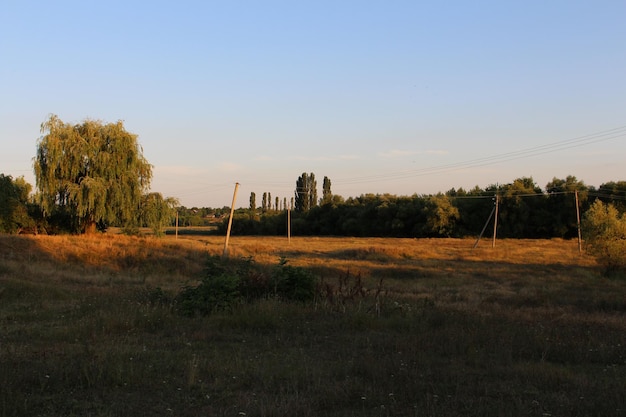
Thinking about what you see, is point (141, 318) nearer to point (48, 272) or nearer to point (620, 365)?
point (620, 365)

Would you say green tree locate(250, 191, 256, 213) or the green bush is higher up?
green tree locate(250, 191, 256, 213)

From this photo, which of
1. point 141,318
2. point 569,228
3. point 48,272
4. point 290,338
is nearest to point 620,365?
point 290,338

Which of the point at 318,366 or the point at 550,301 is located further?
the point at 550,301

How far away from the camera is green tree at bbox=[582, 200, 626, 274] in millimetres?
26391

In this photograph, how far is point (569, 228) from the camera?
70250 mm

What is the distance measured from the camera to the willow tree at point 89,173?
33.7m

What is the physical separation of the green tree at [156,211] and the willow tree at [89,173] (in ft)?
2.18

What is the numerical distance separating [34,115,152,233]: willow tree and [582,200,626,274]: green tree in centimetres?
3059

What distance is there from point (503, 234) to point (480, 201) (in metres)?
6.53

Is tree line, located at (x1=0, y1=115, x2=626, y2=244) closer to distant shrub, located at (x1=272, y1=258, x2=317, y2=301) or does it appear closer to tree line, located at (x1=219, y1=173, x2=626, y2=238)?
tree line, located at (x1=219, y1=173, x2=626, y2=238)

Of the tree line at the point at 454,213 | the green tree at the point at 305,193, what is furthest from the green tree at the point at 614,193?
the green tree at the point at 305,193

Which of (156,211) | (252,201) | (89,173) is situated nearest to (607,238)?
(156,211)

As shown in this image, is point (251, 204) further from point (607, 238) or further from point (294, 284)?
point (294, 284)

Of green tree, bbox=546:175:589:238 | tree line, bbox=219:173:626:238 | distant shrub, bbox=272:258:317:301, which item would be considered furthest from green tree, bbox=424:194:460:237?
distant shrub, bbox=272:258:317:301
